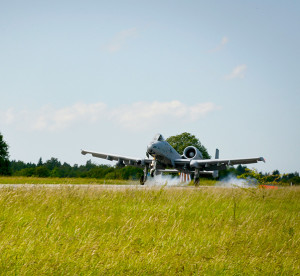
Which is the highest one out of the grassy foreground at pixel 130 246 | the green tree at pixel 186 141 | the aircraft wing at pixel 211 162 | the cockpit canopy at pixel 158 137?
the green tree at pixel 186 141

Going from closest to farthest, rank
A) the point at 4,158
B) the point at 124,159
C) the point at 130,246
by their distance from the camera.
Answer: the point at 130,246 → the point at 124,159 → the point at 4,158

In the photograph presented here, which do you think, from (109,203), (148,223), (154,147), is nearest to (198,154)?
(154,147)

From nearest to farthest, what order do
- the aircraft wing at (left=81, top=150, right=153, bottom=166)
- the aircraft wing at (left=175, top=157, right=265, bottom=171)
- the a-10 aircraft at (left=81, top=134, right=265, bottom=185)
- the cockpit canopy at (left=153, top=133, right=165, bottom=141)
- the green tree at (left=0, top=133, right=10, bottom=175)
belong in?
the a-10 aircraft at (left=81, top=134, right=265, bottom=185)
the cockpit canopy at (left=153, top=133, right=165, bottom=141)
the aircraft wing at (left=175, top=157, right=265, bottom=171)
the aircraft wing at (left=81, top=150, right=153, bottom=166)
the green tree at (left=0, top=133, right=10, bottom=175)

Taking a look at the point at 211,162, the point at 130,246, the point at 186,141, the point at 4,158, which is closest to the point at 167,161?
the point at 211,162

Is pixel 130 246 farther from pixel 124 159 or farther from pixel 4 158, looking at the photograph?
pixel 4 158

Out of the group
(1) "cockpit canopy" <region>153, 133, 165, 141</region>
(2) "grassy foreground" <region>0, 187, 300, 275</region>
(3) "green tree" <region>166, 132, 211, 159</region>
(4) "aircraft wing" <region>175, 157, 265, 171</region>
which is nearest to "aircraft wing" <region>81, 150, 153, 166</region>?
(4) "aircraft wing" <region>175, 157, 265, 171</region>

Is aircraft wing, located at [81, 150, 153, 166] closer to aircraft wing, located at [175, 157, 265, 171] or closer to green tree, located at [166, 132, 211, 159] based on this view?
aircraft wing, located at [175, 157, 265, 171]

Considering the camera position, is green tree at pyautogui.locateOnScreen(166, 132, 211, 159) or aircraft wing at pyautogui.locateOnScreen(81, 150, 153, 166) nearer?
aircraft wing at pyautogui.locateOnScreen(81, 150, 153, 166)

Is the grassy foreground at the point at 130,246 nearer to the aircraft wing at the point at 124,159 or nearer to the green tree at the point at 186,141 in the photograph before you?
the aircraft wing at the point at 124,159

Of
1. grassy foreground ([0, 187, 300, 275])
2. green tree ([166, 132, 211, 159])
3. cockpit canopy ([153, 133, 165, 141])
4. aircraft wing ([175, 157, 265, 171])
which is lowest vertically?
grassy foreground ([0, 187, 300, 275])

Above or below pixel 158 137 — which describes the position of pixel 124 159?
below

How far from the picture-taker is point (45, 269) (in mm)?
3281

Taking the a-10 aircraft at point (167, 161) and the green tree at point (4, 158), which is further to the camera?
the green tree at point (4, 158)

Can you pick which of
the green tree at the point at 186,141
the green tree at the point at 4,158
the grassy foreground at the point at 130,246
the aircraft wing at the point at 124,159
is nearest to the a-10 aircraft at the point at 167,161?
the aircraft wing at the point at 124,159
